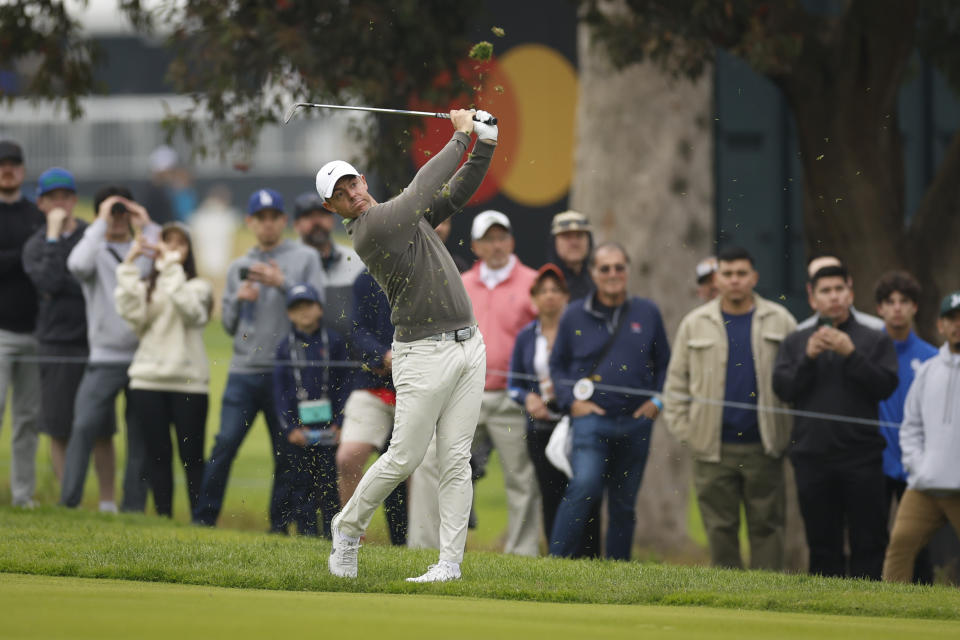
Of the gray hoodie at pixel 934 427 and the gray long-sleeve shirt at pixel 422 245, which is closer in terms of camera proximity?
the gray long-sleeve shirt at pixel 422 245

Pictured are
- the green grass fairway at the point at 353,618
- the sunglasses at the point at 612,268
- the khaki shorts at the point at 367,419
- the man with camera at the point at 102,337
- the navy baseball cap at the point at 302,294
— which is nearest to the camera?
the green grass fairway at the point at 353,618

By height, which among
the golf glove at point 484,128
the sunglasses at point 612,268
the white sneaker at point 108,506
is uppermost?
the golf glove at point 484,128

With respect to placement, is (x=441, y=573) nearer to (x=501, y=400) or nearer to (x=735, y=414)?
(x=735, y=414)

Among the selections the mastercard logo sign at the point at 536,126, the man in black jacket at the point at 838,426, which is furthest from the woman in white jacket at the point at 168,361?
the man in black jacket at the point at 838,426

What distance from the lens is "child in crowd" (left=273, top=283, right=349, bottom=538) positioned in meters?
10.9

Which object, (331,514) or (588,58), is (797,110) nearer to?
(588,58)

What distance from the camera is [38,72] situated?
13.1m

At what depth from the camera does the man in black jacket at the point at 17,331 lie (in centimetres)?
1229

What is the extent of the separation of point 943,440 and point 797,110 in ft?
13.4

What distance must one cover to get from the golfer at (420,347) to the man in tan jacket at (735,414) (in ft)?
8.93

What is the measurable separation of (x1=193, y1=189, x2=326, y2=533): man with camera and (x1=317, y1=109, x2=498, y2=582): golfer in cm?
338

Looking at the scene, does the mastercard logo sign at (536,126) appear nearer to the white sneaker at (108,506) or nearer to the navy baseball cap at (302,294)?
the navy baseball cap at (302,294)

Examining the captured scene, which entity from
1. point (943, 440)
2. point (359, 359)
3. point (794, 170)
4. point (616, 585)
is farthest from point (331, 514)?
point (794, 170)

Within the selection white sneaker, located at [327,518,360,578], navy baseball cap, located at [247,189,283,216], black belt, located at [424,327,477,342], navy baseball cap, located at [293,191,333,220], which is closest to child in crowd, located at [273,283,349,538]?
navy baseball cap, located at [247,189,283,216]
